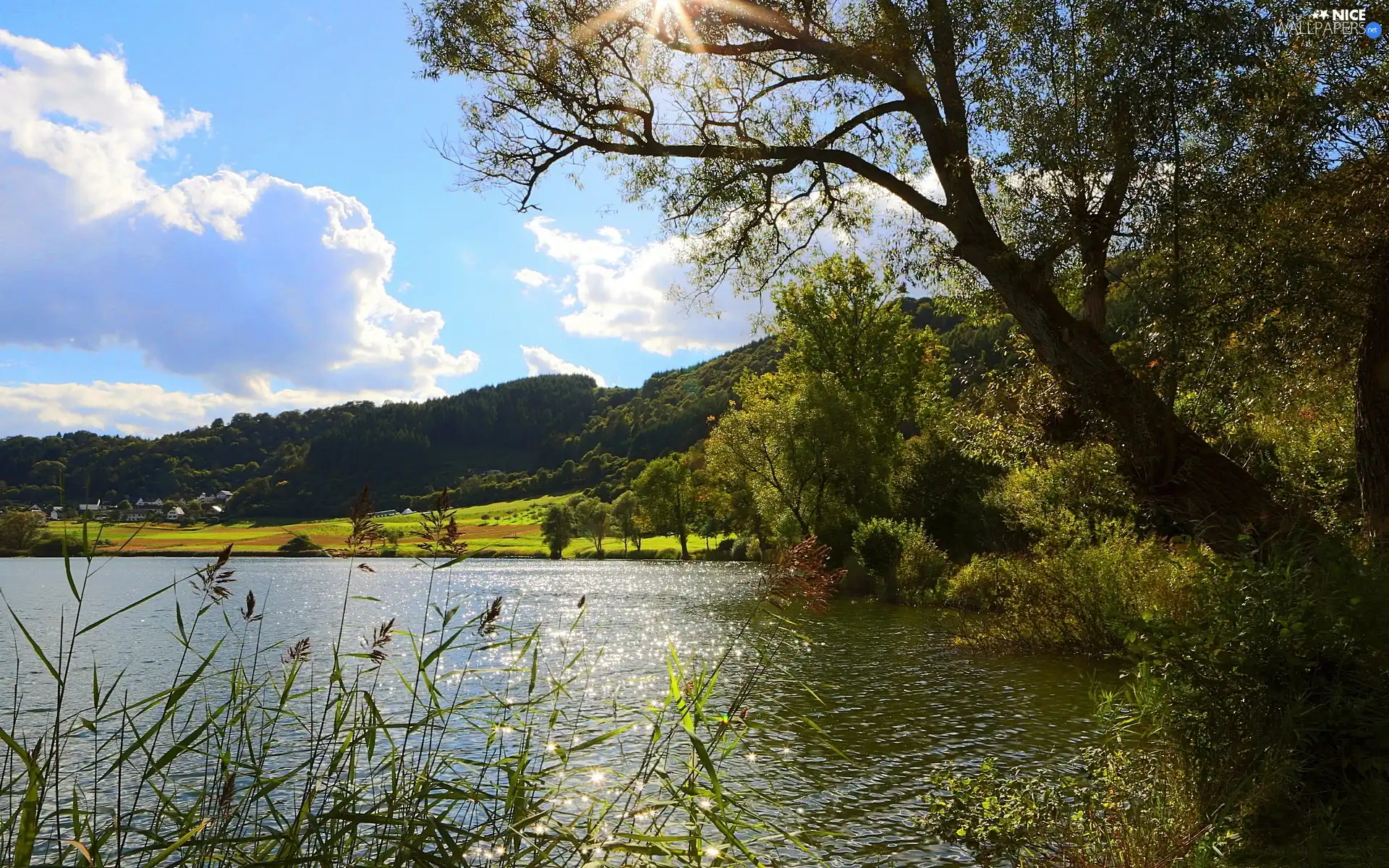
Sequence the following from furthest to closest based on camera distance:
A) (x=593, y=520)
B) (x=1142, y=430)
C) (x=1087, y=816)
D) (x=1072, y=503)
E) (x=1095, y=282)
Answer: (x=593, y=520), (x=1072, y=503), (x=1095, y=282), (x=1142, y=430), (x=1087, y=816)

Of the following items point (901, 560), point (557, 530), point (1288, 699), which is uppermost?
point (1288, 699)

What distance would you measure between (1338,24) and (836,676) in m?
13.0

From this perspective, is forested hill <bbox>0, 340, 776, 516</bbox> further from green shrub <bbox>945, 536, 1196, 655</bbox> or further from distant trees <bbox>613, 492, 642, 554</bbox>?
green shrub <bbox>945, 536, 1196, 655</bbox>

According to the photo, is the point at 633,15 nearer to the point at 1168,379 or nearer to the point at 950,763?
the point at 1168,379

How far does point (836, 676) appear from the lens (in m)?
17.1

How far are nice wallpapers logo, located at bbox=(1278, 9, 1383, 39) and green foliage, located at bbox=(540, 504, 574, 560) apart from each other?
3540 inches

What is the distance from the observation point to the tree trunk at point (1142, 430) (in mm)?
9008

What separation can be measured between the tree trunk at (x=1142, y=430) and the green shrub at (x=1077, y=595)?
18.1 feet

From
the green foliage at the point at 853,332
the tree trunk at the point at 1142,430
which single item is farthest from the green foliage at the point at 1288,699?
the green foliage at the point at 853,332

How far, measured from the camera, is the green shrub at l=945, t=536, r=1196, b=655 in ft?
51.6

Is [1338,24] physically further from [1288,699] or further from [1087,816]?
[1087,816]

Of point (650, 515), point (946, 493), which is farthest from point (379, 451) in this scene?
point (946, 493)

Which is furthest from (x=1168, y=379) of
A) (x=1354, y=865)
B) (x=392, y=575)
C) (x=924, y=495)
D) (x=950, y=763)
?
(x=392, y=575)

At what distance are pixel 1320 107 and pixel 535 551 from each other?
9601 centimetres
